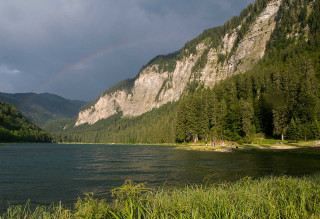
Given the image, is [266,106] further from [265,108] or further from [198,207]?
[198,207]

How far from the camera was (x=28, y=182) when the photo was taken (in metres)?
18.7

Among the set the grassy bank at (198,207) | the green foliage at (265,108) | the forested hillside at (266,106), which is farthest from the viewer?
the forested hillside at (266,106)

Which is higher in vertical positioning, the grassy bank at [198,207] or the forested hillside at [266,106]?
the forested hillside at [266,106]

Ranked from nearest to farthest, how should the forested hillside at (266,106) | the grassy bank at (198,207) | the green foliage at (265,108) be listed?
the grassy bank at (198,207) → the green foliage at (265,108) → the forested hillside at (266,106)

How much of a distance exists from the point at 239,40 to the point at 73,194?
206 meters

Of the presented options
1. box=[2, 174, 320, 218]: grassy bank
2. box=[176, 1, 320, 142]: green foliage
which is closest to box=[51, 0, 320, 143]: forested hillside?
box=[176, 1, 320, 142]: green foliage

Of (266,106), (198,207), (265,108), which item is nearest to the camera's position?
(198,207)

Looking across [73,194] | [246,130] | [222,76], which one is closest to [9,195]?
[73,194]

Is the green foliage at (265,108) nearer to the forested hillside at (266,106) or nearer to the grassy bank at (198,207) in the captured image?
the forested hillside at (266,106)

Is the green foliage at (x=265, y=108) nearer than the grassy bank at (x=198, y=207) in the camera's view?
No

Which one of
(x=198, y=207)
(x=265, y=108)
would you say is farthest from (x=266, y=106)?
(x=198, y=207)

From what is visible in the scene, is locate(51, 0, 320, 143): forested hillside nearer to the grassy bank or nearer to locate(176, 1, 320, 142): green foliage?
locate(176, 1, 320, 142): green foliage

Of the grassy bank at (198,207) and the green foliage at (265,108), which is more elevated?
the green foliage at (265,108)

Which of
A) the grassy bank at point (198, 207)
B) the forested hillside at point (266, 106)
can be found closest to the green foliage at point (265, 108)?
the forested hillside at point (266, 106)
